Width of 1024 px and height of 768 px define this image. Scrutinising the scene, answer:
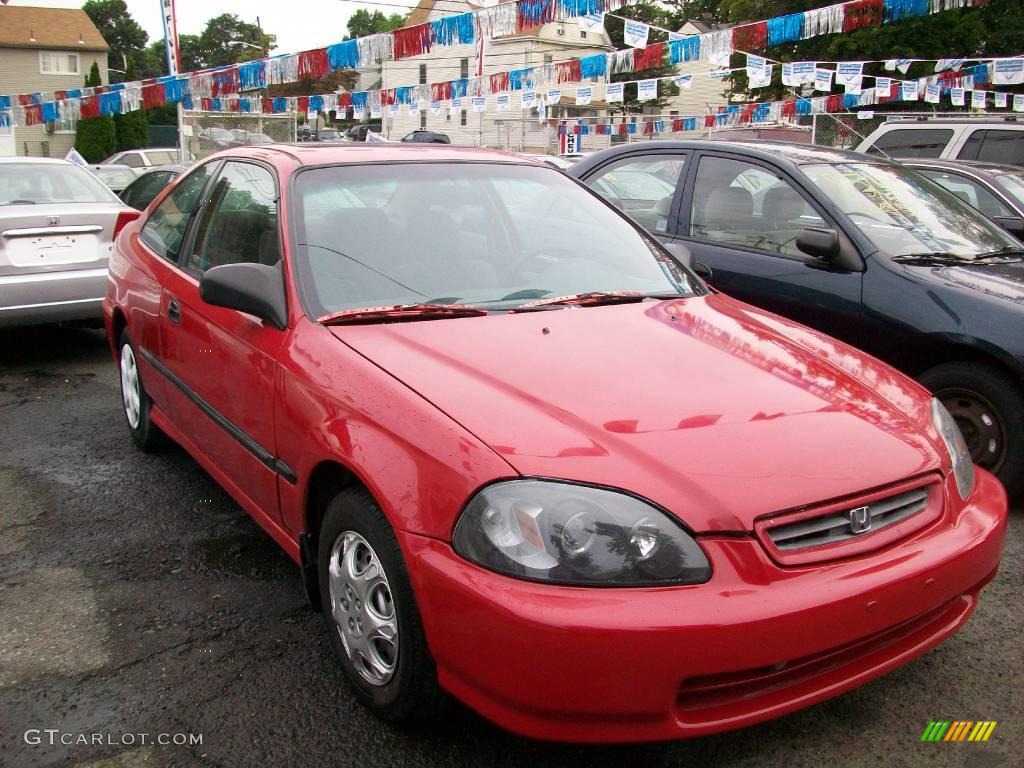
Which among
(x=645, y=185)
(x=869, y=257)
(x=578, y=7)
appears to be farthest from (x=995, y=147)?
(x=869, y=257)

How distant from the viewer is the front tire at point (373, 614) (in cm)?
234

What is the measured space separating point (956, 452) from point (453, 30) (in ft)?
38.6

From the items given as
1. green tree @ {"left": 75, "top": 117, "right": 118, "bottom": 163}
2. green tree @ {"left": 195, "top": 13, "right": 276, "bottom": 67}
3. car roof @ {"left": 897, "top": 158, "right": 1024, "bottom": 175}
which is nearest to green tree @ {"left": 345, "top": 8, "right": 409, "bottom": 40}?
green tree @ {"left": 195, "top": 13, "right": 276, "bottom": 67}

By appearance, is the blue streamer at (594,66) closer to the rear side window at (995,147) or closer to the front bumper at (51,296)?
the rear side window at (995,147)

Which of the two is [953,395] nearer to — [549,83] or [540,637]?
[540,637]

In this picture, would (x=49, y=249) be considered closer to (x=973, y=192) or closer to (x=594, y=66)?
(x=973, y=192)

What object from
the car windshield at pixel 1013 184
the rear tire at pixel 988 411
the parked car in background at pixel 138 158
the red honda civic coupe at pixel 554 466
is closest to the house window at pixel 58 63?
the parked car in background at pixel 138 158

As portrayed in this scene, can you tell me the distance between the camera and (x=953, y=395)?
4324mm

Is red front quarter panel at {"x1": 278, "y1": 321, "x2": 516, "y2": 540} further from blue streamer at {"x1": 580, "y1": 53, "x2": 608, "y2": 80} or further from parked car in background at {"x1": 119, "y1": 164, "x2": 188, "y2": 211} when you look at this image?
blue streamer at {"x1": 580, "y1": 53, "x2": 608, "y2": 80}

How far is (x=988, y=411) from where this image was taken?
4.19 meters

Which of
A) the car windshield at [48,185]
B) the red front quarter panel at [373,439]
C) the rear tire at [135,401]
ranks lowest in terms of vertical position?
the rear tire at [135,401]

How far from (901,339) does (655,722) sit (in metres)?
2.95

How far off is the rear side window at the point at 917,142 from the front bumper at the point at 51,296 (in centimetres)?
883

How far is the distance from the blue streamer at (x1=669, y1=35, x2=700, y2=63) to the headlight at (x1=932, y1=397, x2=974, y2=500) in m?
13.1
